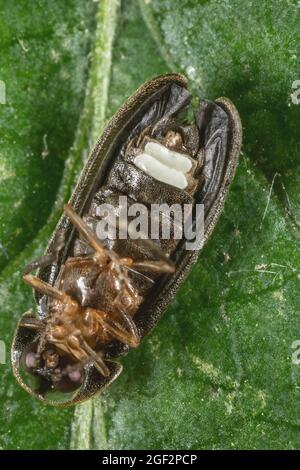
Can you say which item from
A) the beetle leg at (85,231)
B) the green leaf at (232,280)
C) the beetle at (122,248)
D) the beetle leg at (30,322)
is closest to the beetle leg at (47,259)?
the beetle at (122,248)

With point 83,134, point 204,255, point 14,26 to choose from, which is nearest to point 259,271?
point 204,255

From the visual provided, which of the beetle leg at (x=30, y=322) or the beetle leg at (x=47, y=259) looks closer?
the beetle leg at (x=47, y=259)

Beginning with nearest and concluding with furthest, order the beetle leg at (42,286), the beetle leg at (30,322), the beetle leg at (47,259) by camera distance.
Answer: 1. the beetle leg at (47,259)
2. the beetle leg at (42,286)
3. the beetle leg at (30,322)

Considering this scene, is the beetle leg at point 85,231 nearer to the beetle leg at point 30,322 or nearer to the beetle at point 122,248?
the beetle at point 122,248

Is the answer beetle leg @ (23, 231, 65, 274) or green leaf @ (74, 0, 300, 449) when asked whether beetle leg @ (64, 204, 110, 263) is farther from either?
green leaf @ (74, 0, 300, 449)

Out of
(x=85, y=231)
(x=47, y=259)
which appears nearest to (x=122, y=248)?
(x=85, y=231)

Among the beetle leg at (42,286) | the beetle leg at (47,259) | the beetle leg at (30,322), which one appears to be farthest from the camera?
the beetle leg at (30,322)

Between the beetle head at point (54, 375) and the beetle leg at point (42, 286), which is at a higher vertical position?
the beetle leg at point (42, 286)

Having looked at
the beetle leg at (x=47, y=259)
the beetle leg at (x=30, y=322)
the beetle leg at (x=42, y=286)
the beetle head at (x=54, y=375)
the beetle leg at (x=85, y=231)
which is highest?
the beetle leg at (x=85, y=231)
